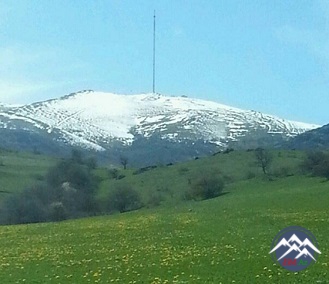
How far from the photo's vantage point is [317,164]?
278 feet

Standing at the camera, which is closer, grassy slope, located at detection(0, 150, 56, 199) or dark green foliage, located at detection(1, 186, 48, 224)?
dark green foliage, located at detection(1, 186, 48, 224)

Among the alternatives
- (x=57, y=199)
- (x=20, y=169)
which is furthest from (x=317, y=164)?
(x=20, y=169)

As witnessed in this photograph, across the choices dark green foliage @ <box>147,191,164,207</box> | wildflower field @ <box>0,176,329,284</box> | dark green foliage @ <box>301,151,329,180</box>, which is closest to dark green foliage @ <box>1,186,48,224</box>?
dark green foliage @ <box>147,191,164,207</box>

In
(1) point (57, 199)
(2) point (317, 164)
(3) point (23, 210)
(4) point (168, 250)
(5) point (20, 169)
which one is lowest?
(3) point (23, 210)

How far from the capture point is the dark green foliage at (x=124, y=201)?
92.2 metres

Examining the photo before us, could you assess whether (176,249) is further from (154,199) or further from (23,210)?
(154,199)

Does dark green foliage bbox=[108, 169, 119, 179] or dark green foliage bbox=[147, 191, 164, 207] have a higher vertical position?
dark green foliage bbox=[108, 169, 119, 179]

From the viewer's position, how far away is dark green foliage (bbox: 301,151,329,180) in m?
81.5

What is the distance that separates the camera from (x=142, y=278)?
796 inches

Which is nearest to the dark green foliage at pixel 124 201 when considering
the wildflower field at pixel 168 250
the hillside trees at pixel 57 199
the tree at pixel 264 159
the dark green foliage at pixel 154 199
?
the dark green foliage at pixel 154 199

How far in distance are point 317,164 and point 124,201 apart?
983 inches

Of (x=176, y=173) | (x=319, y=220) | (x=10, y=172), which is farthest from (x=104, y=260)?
(x=10, y=172)

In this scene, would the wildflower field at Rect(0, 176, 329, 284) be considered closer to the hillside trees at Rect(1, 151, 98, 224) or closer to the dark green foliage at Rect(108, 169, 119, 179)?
the hillside trees at Rect(1, 151, 98, 224)

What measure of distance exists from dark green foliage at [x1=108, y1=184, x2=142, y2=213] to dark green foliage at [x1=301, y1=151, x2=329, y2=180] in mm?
21685
